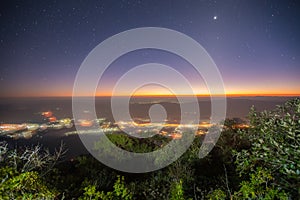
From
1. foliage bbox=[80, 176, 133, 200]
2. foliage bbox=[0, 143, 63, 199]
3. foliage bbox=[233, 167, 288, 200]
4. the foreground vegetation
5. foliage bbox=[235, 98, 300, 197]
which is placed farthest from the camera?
foliage bbox=[80, 176, 133, 200]

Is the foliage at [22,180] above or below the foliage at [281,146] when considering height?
below

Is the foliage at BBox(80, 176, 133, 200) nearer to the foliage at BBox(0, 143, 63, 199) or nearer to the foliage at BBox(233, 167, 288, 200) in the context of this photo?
the foliage at BBox(0, 143, 63, 199)

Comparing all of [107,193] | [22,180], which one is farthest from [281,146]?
[22,180]

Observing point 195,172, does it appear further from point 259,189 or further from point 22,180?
→ point 22,180

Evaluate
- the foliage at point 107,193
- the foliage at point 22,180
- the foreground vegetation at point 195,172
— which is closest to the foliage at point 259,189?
the foreground vegetation at point 195,172

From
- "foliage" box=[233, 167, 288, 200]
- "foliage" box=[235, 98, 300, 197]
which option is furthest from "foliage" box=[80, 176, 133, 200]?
"foliage" box=[235, 98, 300, 197]

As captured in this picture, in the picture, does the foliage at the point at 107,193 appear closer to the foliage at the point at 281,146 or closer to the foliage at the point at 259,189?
the foliage at the point at 259,189

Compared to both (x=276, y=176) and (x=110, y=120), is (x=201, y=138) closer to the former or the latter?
Result: (x=276, y=176)

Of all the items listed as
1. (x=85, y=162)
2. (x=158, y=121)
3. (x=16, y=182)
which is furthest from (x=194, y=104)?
(x=16, y=182)

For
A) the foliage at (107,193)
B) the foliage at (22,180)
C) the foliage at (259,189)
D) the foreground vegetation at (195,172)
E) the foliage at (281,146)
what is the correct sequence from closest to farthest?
the foliage at (281,146) < the foliage at (22,180) < the foreground vegetation at (195,172) < the foliage at (259,189) < the foliage at (107,193)
